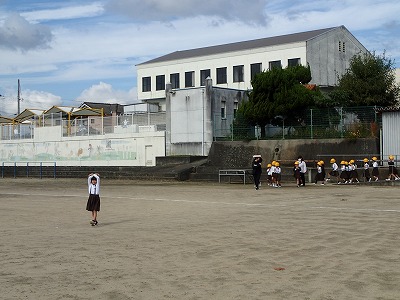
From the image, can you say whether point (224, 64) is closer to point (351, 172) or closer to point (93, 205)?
point (351, 172)

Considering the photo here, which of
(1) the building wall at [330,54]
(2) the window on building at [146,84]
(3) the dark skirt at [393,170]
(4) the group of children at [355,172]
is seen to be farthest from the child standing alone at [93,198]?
(2) the window on building at [146,84]

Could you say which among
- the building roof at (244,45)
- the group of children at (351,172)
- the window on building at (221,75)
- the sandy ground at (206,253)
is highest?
the building roof at (244,45)

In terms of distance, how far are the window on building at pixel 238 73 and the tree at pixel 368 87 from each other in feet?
76.8

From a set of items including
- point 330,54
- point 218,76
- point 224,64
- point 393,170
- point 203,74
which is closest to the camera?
point 393,170

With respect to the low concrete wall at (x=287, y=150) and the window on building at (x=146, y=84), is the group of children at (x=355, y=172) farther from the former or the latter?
the window on building at (x=146, y=84)

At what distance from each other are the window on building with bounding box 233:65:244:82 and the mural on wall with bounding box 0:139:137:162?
21.4m

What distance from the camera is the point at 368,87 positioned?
41.4m

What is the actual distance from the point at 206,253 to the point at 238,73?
182 ft

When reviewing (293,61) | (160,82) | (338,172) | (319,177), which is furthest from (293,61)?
(338,172)

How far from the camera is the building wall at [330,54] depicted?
59.7m

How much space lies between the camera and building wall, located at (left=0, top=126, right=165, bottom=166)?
46.1 meters

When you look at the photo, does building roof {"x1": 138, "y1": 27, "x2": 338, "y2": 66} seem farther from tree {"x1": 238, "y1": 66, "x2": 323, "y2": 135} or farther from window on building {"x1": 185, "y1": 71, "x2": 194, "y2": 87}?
tree {"x1": 238, "y1": 66, "x2": 323, "y2": 135}

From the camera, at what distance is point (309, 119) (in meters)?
38.9

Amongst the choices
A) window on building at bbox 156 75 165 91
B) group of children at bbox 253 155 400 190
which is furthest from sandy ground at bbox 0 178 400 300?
window on building at bbox 156 75 165 91
